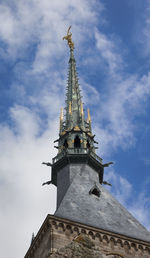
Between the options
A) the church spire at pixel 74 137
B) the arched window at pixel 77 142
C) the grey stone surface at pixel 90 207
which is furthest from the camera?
the arched window at pixel 77 142

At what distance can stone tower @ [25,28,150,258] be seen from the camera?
27.3 metres

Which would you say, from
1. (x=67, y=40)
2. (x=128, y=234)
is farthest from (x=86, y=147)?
(x=67, y=40)

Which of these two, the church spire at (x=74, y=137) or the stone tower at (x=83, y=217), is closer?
the stone tower at (x=83, y=217)

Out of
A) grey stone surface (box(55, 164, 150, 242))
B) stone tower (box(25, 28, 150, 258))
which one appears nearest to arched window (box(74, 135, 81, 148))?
stone tower (box(25, 28, 150, 258))

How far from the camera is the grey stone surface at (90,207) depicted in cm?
2995

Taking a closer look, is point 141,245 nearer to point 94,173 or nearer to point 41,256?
point 41,256

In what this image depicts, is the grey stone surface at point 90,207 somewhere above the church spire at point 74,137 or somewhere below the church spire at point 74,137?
below

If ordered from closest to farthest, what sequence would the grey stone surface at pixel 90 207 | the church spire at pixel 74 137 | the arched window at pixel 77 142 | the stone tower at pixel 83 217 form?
1. the stone tower at pixel 83 217
2. the grey stone surface at pixel 90 207
3. the church spire at pixel 74 137
4. the arched window at pixel 77 142

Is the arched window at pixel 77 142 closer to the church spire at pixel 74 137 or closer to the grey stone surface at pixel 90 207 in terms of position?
the church spire at pixel 74 137

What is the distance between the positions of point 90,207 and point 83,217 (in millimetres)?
2119

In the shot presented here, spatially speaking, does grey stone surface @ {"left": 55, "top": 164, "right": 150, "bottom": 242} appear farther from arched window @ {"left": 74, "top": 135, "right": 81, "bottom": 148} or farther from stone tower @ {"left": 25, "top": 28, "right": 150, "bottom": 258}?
arched window @ {"left": 74, "top": 135, "right": 81, "bottom": 148}

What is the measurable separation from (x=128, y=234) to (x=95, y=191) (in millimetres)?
6224

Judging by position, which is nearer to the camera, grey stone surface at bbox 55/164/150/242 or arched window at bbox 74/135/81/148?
→ grey stone surface at bbox 55/164/150/242

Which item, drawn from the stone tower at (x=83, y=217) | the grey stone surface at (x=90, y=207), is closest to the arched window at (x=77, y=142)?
the stone tower at (x=83, y=217)
